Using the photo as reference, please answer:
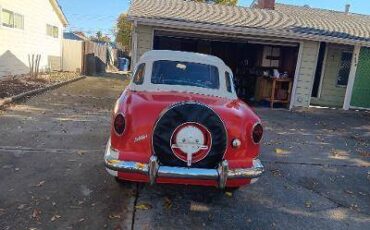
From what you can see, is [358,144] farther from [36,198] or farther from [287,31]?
[36,198]

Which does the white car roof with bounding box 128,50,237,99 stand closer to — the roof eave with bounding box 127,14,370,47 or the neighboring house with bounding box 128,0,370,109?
the roof eave with bounding box 127,14,370,47

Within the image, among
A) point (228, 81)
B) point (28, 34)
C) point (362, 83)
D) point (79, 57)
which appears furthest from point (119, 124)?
point (79, 57)

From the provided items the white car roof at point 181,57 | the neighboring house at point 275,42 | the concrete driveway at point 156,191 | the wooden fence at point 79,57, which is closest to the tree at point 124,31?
the wooden fence at point 79,57

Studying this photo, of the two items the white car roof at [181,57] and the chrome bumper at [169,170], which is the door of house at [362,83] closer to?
the white car roof at [181,57]

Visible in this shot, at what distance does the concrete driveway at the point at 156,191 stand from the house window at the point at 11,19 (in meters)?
8.29

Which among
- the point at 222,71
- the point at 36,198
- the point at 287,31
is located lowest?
the point at 36,198

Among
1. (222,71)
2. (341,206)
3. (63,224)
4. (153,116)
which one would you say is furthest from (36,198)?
(341,206)

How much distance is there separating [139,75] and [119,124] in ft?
5.51

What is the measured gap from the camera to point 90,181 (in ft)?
16.4

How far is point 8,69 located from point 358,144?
14069 mm

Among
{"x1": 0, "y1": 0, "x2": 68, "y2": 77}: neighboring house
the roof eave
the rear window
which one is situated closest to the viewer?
the rear window

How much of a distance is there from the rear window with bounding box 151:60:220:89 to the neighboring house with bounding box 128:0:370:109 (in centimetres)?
619

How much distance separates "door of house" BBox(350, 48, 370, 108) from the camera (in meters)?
14.0

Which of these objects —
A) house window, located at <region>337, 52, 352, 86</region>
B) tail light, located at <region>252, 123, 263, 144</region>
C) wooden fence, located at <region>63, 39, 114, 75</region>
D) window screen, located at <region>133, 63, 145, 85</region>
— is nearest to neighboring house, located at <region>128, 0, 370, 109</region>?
house window, located at <region>337, 52, 352, 86</region>
